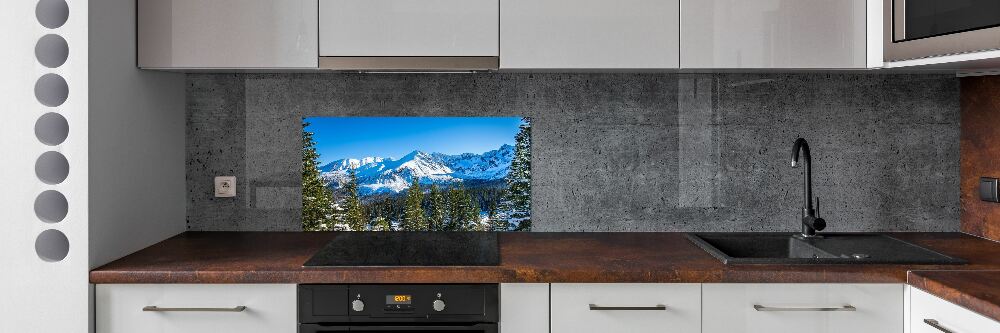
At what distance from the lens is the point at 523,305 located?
190 centimetres

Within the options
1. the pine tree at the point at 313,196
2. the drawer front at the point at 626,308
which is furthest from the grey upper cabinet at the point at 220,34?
the drawer front at the point at 626,308

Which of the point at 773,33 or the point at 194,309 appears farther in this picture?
the point at 773,33

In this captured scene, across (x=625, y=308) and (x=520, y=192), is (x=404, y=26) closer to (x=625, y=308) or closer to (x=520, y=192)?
(x=520, y=192)

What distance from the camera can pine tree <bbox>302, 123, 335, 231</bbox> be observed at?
8.45 feet

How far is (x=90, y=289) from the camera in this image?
1897mm

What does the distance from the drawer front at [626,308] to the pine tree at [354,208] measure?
0.95 meters

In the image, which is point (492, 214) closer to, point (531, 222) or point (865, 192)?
point (531, 222)
